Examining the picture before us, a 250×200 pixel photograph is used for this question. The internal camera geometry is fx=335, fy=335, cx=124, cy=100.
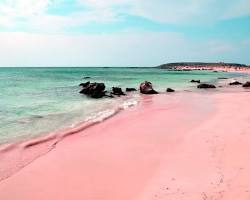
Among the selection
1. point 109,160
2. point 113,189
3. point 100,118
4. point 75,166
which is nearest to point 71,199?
point 113,189

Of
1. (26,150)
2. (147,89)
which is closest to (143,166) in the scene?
(26,150)

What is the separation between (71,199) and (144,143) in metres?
4.82

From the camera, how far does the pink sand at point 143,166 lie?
7.52 m

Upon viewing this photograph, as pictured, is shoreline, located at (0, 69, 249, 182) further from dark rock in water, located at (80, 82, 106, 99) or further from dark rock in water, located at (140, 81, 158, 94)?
dark rock in water, located at (140, 81, 158, 94)

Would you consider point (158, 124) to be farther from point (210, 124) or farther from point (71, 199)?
point (71, 199)

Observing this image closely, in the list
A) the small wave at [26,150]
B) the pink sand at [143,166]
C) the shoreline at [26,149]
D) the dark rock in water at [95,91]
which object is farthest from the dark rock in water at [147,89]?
the shoreline at [26,149]

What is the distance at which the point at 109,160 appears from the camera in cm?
990

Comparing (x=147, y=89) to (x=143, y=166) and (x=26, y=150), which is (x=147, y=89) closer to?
(x=26, y=150)

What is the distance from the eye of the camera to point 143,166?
30.7 feet

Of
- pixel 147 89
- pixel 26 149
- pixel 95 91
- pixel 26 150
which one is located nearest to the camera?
pixel 26 150

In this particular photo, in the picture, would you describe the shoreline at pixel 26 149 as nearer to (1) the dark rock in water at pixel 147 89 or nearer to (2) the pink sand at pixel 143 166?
(2) the pink sand at pixel 143 166

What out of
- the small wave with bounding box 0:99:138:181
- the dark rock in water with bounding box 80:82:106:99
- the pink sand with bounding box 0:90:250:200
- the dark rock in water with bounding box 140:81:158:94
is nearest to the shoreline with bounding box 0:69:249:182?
the small wave with bounding box 0:99:138:181

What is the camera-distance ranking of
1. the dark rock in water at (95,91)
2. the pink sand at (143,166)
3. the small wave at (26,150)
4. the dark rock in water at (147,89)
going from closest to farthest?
the pink sand at (143,166), the small wave at (26,150), the dark rock in water at (95,91), the dark rock in water at (147,89)

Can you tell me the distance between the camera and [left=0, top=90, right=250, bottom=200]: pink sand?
7.52m
